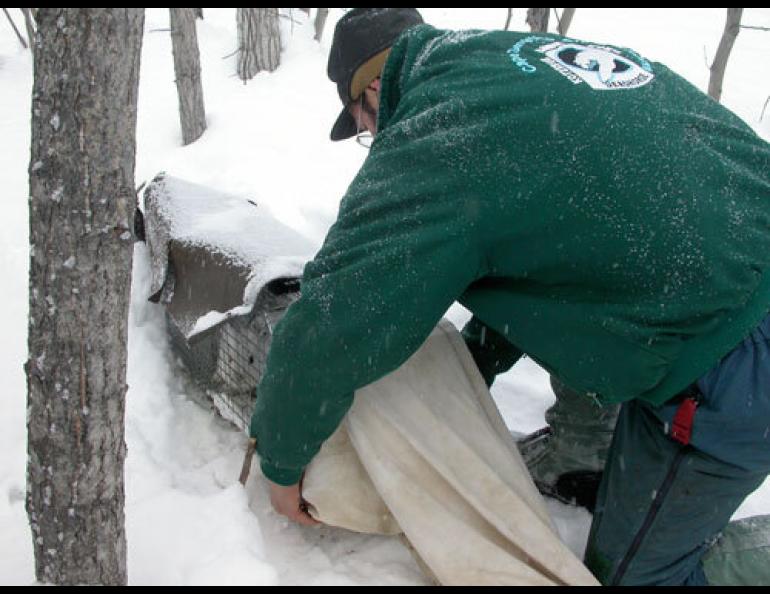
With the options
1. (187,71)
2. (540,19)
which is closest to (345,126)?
(540,19)

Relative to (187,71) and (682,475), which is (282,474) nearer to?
(682,475)

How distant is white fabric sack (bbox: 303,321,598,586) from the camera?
1944mm

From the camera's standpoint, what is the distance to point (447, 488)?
1.98m

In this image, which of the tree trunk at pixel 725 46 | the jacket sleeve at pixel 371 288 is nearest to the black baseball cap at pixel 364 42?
the jacket sleeve at pixel 371 288

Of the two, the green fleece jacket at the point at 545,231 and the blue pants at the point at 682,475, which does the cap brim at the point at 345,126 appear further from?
the blue pants at the point at 682,475

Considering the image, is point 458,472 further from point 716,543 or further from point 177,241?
point 177,241

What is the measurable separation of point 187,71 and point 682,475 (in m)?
5.15

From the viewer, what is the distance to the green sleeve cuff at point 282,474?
75.6 inches

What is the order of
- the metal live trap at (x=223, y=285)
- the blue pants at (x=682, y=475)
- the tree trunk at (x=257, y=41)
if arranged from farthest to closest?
the tree trunk at (x=257, y=41), the metal live trap at (x=223, y=285), the blue pants at (x=682, y=475)

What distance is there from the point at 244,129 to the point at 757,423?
5055 millimetres

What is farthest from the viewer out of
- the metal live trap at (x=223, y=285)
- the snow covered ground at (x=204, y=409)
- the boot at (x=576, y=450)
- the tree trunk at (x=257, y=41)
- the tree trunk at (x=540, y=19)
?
the tree trunk at (x=257, y=41)

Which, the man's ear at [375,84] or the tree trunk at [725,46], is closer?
the man's ear at [375,84]

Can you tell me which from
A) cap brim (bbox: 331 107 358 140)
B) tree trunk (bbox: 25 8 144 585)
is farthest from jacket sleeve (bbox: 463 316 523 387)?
tree trunk (bbox: 25 8 144 585)

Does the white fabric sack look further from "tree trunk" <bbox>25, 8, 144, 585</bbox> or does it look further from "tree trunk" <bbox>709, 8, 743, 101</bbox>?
"tree trunk" <bbox>709, 8, 743, 101</bbox>
